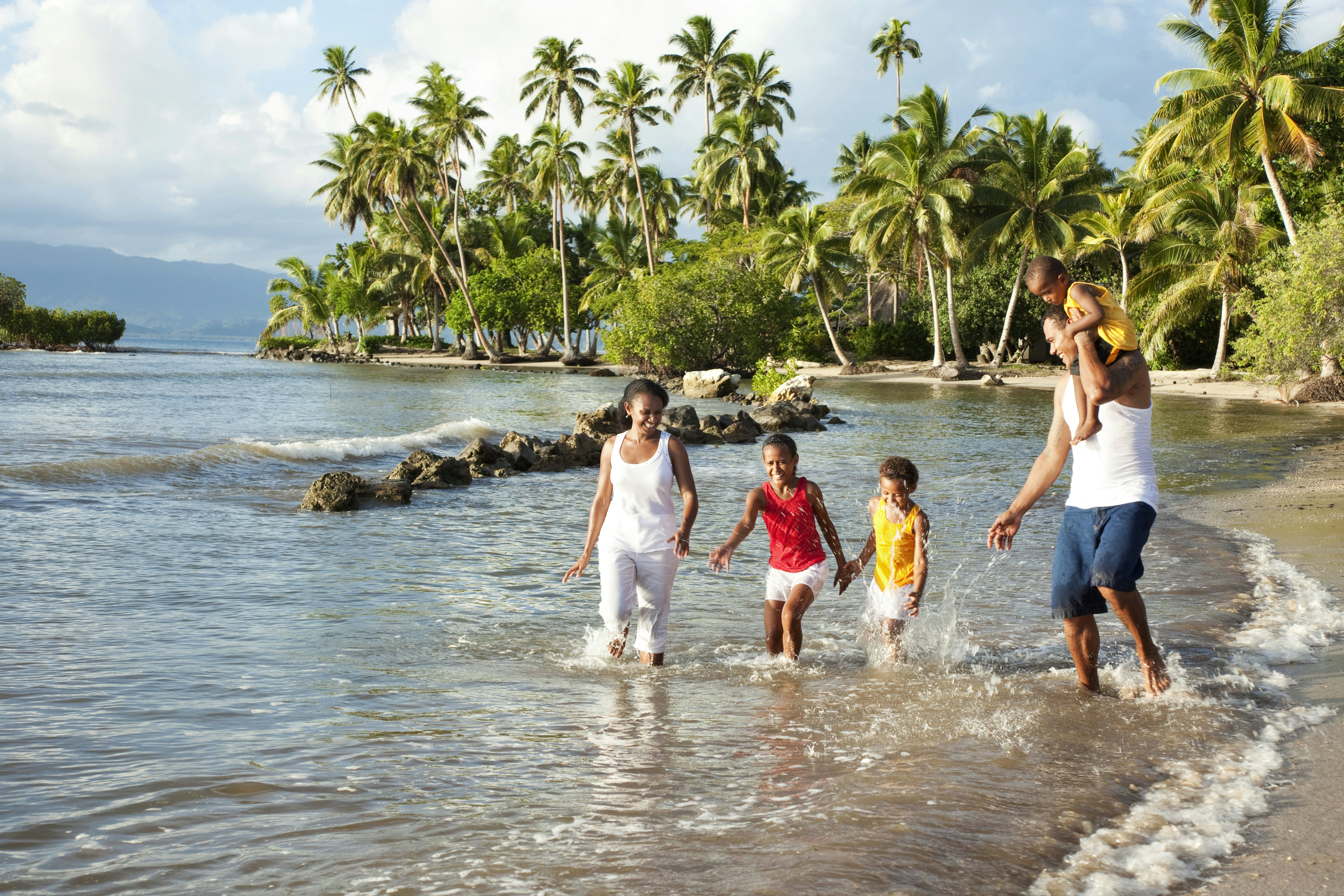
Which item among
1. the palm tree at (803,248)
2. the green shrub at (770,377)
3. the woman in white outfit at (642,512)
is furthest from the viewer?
the palm tree at (803,248)

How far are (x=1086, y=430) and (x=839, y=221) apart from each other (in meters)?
47.0

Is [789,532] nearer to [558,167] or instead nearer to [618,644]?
[618,644]

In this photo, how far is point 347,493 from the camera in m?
11.8

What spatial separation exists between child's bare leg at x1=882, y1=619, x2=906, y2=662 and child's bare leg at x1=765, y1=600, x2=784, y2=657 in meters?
0.58

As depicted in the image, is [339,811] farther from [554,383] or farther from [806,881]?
[554,383]

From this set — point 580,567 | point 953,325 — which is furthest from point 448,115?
point 580,567

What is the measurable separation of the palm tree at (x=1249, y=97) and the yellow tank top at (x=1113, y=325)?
28513mm

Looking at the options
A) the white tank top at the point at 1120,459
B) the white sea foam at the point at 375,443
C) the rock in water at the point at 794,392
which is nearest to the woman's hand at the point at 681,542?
the white tank top at the point at 1120,459

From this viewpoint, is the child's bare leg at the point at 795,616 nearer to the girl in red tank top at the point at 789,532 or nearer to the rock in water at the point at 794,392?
the girl in red tank top at the point at 789,532

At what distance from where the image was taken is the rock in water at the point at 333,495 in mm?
11664

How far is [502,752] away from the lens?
4273mm

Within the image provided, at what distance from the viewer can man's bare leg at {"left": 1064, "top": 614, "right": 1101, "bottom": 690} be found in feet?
15.8

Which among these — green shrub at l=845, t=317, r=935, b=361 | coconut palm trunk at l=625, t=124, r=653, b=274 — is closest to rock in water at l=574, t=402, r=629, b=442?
coconut palm trunk at l=625, t=124, r=653, b=274

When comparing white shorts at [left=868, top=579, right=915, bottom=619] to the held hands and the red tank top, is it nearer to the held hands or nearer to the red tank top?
the red tank top
